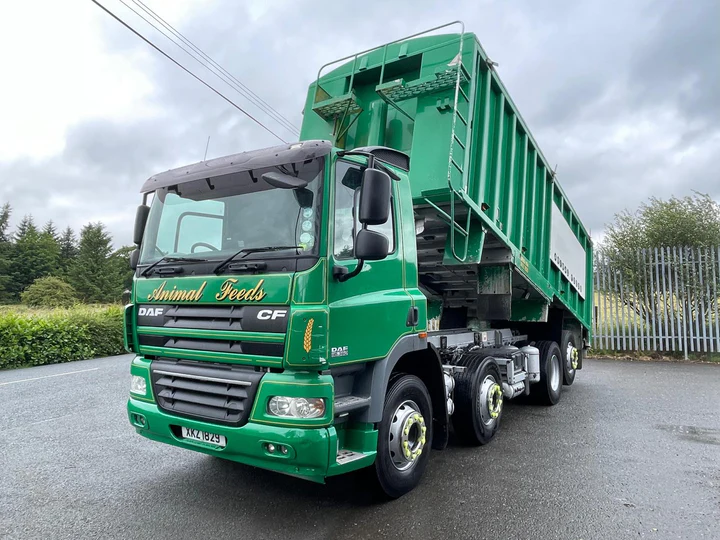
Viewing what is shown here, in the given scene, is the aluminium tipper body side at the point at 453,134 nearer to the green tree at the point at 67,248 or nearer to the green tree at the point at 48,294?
the green tree at the point at 48,294

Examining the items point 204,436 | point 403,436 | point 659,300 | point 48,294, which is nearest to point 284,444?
point 204,436

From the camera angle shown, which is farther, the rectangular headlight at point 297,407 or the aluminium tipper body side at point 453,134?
the aluminium tipper body side at point 453,134

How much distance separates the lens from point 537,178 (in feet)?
21.2

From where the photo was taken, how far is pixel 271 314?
295 cm

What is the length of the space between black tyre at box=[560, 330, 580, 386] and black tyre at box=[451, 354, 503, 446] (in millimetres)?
3041

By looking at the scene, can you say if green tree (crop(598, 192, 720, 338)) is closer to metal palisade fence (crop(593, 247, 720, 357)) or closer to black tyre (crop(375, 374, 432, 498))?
metal palisade fence (crop(593, 247, 720, 357))

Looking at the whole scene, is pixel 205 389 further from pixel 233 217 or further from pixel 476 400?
pixel 476 400

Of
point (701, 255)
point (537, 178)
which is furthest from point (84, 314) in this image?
point (701, 255)

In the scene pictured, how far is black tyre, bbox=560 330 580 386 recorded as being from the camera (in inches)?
302

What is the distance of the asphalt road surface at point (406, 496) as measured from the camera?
313cm

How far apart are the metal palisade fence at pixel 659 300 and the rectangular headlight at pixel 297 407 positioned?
9803 millimetres

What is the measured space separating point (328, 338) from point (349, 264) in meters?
0.54

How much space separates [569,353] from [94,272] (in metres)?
51.5

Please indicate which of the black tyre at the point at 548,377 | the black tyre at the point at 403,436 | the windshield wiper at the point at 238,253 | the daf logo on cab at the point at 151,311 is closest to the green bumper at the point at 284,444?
the black tyre at the point at 403,436
